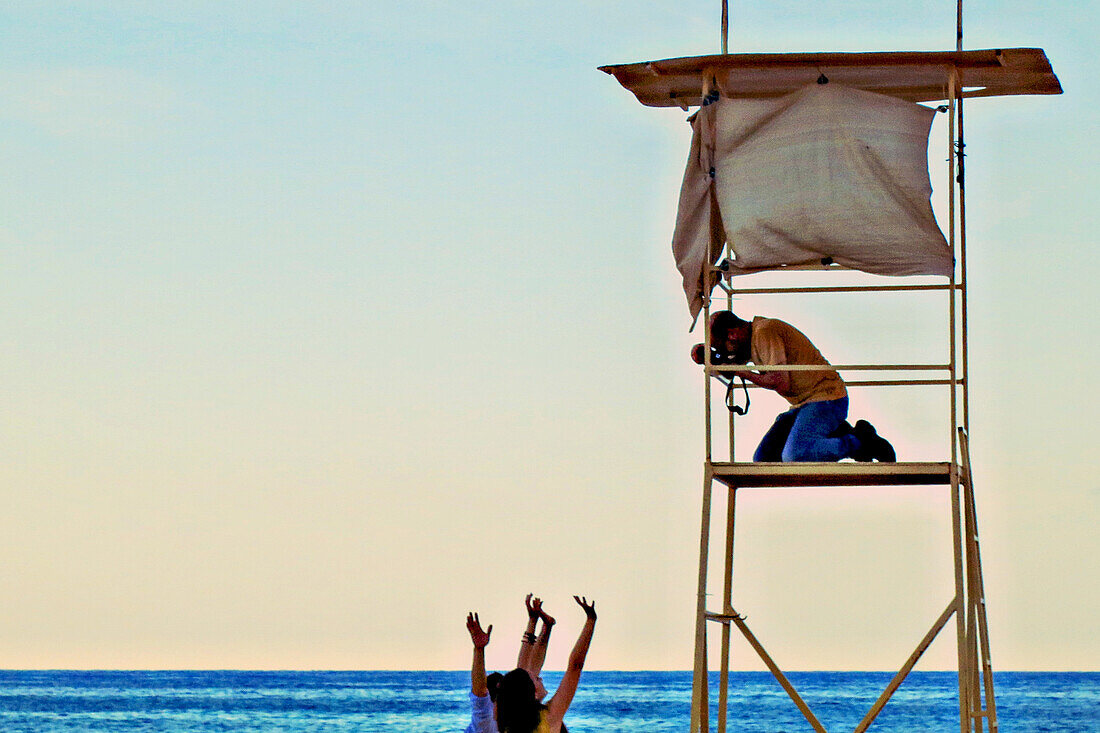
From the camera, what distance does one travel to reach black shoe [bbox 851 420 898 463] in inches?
427

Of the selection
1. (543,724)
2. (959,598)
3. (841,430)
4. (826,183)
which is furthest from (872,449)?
(543,724)

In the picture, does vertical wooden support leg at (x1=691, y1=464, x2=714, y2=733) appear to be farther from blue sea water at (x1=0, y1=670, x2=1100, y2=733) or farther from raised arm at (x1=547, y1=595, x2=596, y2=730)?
blue sea water at (x1=0, y1=670, x2=1100, y2=733)

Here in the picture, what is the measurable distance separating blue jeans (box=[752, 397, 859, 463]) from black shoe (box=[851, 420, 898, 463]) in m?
0.04

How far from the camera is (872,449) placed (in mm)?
10859

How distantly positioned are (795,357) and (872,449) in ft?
2.30

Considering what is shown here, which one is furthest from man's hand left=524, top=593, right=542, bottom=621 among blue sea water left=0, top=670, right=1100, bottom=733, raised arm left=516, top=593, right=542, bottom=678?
blue sea water left=0, top=670, right=1100, bottom=733

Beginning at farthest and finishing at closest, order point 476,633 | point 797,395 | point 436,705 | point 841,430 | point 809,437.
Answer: point 436,705
point 797,395
point 841,430
point 809,437
point 476,633

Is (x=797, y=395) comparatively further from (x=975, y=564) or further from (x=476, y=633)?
(x=476, y=633)

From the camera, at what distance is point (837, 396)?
36.4 ft

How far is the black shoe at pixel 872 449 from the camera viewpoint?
10.8 m

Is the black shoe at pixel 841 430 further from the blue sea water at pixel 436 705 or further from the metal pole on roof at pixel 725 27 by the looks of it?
the blue sea water at pixel 436 705

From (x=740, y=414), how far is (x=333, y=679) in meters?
85.3

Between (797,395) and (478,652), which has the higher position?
(797,395)

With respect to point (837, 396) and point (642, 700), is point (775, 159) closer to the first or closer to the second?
point (837, 396)
